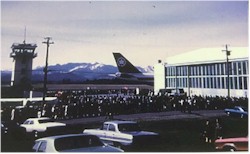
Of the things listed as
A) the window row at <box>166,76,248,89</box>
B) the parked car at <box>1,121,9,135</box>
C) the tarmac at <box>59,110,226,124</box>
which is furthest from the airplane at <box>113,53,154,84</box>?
the parked car at <box>1,121,9,135</box>

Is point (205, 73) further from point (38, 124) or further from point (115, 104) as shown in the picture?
point (38, 124)

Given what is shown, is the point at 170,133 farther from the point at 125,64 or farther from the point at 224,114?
the point at 125,64

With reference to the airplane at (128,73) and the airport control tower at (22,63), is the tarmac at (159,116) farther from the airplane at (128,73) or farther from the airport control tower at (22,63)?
the airport control tower at (22,63)

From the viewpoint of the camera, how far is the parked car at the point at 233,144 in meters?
3.01

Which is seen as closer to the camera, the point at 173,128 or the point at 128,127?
the point at 128,127

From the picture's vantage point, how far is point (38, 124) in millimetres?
3201

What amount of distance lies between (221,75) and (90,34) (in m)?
1.89

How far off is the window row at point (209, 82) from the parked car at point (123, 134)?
0.87 metres

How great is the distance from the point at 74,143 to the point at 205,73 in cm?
210

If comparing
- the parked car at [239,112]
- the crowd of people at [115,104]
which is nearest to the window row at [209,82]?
the crowd of people at [115,104]

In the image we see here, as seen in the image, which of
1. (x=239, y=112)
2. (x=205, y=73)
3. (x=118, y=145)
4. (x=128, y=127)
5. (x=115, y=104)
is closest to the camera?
(x=118, y=145)

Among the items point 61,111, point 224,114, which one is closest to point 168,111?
point 224,114

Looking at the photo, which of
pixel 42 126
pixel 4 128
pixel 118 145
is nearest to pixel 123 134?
pixel 118 145

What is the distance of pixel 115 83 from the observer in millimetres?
3457
